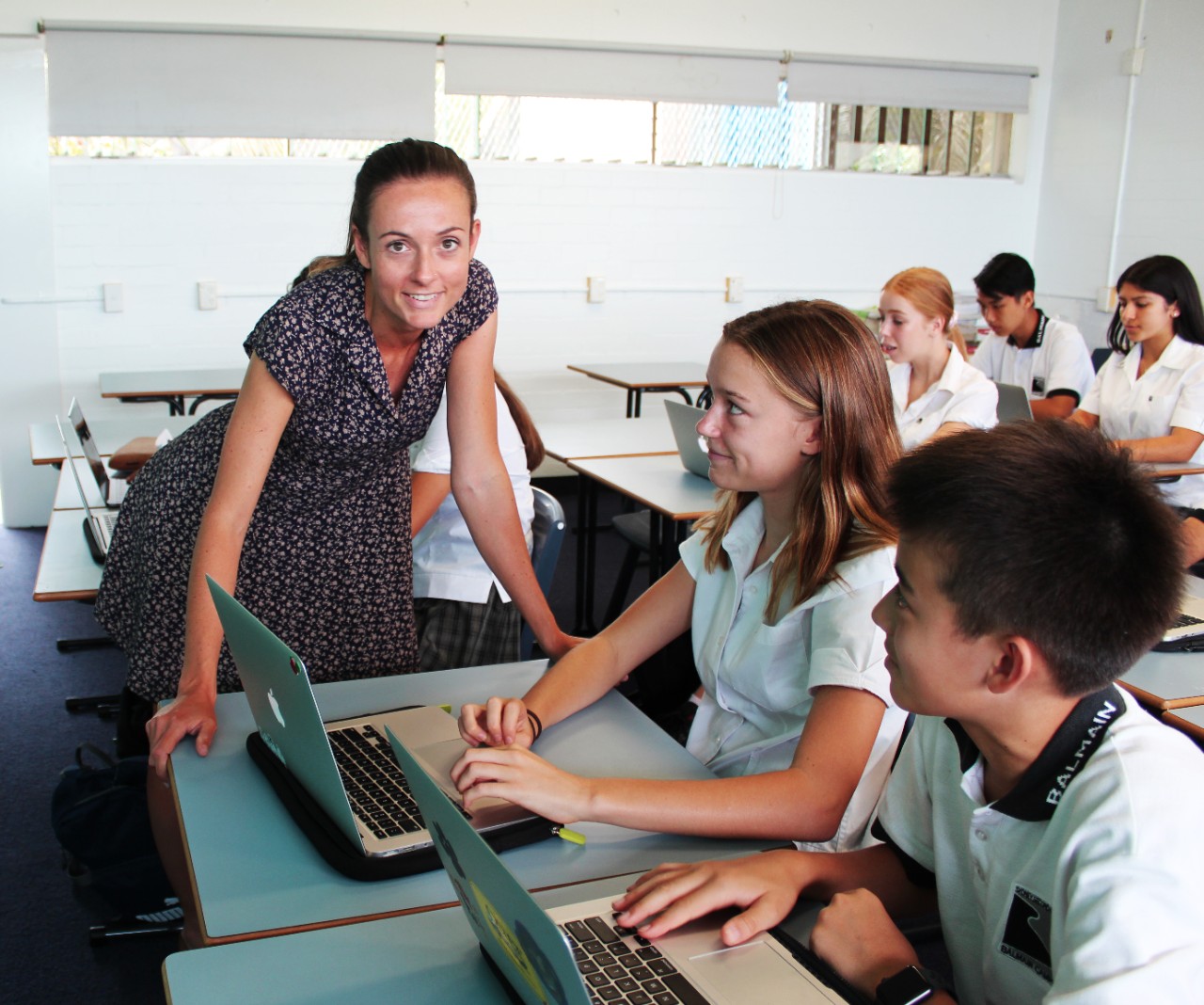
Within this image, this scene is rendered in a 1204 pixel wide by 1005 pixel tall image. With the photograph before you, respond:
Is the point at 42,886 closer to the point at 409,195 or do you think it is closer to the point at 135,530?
the point at 135,530

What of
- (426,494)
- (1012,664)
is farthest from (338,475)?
(1012,664)

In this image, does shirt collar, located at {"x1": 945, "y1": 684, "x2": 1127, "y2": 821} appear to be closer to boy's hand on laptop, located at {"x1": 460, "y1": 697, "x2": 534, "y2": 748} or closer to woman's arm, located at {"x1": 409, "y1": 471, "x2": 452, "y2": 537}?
boy's hand on laptop, located at {"x1": 460, "y1": 697, "x2": 534, "y2": 748}

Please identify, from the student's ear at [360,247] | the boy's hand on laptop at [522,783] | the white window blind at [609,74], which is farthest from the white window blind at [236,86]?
the boy's hand on laptop at [522,783]

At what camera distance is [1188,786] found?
84cm

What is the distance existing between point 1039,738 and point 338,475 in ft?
3.52

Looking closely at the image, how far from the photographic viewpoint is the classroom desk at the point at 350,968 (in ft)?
2.97

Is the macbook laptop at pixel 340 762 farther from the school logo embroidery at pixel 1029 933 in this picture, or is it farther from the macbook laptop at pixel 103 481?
the macbook laptop at pixel 103 481

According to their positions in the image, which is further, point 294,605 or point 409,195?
point 294,605

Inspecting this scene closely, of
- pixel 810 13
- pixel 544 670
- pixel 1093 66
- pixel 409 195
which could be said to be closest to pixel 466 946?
pixel 544 670

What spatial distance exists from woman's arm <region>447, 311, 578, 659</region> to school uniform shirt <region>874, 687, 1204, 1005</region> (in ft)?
2.44

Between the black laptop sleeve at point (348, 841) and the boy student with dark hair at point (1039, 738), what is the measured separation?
0.61 ft

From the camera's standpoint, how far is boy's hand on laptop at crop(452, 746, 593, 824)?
3.69 ft

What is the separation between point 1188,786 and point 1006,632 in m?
0.17

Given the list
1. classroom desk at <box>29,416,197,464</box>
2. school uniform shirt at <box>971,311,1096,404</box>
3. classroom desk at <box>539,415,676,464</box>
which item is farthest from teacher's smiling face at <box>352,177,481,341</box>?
school uniform shirt at <box>971,311,1096,404</box>
